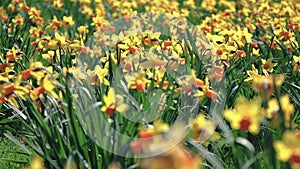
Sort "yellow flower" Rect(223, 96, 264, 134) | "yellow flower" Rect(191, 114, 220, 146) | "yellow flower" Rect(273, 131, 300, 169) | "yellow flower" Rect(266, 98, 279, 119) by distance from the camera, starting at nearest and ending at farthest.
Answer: "yellow flower" Rect(273, 131, 300, 169)
"yellow flower" Rect(223, 96, 264, 134)
"yellow flower" Rect(266, 98, 279, 119)
"yellow flower" Rect(191, 114, 220, 146)

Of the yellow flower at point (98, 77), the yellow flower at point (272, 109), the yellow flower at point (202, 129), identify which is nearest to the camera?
the yellow flower at point (272, 109)

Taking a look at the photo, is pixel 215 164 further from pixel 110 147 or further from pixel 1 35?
pixel 1 35

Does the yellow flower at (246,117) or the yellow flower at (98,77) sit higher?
the yellow flower at (246,117)

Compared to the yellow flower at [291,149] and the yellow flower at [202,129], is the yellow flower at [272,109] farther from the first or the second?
the yellow flower at [291,149]

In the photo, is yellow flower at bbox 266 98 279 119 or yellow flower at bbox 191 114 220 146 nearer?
yellow flower at bbox 266 98 279 119

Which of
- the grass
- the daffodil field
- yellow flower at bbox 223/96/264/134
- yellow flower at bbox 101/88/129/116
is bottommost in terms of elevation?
the grass

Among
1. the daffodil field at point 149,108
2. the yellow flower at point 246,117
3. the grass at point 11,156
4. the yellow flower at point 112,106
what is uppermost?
the yellow flower at point 246,117

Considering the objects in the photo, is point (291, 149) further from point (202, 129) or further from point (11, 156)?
point (11, 156)

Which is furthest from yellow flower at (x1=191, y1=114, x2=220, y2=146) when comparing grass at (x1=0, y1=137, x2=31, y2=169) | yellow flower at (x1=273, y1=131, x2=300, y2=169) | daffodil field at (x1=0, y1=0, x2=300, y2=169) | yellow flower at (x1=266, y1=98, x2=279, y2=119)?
grass at (x1=0, y1=137, x2=31, y2=169)

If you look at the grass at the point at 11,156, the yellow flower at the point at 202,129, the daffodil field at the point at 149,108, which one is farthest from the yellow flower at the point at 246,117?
the grass at the point at 11,156

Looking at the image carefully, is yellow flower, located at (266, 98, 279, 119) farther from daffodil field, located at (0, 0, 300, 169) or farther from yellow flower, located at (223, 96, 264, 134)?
yellow flower, located at (223, 96, 264, 134)

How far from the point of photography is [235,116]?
210 cm

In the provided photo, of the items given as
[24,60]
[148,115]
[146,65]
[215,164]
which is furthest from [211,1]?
[215,164]

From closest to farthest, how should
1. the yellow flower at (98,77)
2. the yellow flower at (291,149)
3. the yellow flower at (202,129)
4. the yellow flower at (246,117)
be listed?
the yellow flower at (291,149), the yellow flower at (246,117), the yellow flower at (202,129), the yellow flower at (98,77)
